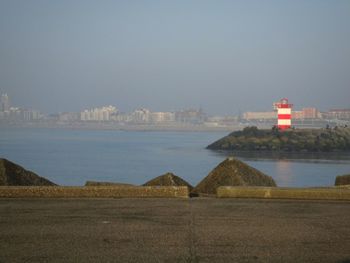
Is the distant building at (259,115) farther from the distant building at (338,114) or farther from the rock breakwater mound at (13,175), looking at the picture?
the rock breakwater mound at (13,175)

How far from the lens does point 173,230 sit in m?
4.58

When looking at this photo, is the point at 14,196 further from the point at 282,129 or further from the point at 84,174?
the point at 282,129

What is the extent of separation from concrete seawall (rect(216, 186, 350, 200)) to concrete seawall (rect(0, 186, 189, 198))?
0.49 metres

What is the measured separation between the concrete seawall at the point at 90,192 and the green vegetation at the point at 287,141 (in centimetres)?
5142

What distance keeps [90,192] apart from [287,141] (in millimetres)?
54261

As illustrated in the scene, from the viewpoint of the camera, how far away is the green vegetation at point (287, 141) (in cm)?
5750

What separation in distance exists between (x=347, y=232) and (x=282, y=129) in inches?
2385

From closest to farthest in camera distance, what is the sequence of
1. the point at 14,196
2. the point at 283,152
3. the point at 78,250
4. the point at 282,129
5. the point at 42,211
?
1. the point at 78,250
2. the point at 42,211
3. the point at 14,196
4. the point at 283,152
5. the point at 282,129

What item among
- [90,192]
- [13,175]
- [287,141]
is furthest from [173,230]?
[287,141]

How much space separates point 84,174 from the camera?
32.0 metres

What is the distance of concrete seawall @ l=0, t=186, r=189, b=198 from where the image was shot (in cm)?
A: 643

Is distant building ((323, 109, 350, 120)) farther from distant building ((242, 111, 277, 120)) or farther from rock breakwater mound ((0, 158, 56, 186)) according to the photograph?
rock breakwater mound ((0, 158, 56, 186))

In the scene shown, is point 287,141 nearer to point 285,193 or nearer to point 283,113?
point 283,113

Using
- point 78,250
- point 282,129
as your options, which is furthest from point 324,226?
point 282,129
